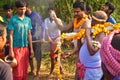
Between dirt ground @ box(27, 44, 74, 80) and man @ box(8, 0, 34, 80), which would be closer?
man @ box(8, 0, 34, 80)

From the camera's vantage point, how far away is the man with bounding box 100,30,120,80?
5.74 ft

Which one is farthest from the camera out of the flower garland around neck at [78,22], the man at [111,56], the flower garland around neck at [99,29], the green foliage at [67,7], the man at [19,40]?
the green foliage at [67,7]

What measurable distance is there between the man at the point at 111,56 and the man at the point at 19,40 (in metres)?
3.39

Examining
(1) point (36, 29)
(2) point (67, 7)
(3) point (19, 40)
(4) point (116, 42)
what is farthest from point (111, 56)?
(2) point (67, 7)

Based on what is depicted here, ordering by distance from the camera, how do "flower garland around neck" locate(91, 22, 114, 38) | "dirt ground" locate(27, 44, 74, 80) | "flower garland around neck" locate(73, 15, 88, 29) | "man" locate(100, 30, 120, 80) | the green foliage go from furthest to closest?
1. the green foliage
2. "dirt ground" locate(27, 44, 74, 80)
3. "flower garland around neck" locate(73, 15, 88, 29)
4. "flower garland around neck" locate(91, 22, 114, 38)
5. "man" locate(100, 30, 120, 80)

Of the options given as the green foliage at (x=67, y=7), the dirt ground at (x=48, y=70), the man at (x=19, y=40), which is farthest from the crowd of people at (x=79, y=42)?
the green foliage at (x=67, y=7)

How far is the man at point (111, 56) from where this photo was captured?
5.74 feet

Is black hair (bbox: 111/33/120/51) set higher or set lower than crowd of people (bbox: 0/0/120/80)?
higher

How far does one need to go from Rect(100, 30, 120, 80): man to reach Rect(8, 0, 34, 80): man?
3.39m

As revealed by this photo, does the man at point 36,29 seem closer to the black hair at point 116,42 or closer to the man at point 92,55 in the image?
the man at point 92,55

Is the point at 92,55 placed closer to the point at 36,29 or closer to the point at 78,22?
the point at 78,22

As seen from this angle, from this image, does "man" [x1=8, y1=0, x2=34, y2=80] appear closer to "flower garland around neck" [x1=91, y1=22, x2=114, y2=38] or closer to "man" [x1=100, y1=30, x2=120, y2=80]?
"flower garland around neck" [x1=91, y1=22, x2=114, y2=38]

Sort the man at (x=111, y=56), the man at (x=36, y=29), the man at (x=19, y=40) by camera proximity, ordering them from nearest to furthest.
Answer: the man at (x=111, y=56)
the man at (x=19, y=40)
the man at (x=36, y=29)

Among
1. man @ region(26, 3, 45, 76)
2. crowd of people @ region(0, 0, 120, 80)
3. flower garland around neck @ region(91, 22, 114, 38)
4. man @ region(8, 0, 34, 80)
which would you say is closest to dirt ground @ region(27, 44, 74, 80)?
crowd of people @ region(0, 0, 120, 80)
